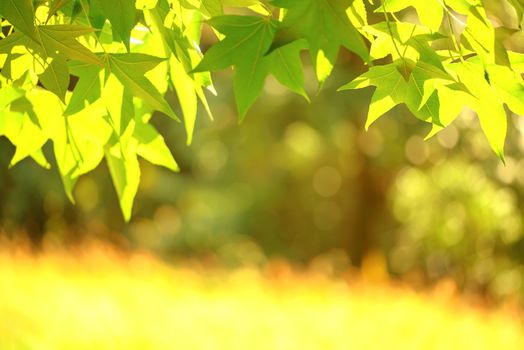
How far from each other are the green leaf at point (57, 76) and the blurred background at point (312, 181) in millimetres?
7668

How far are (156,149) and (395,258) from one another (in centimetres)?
1223

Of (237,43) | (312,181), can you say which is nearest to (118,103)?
(237,43)

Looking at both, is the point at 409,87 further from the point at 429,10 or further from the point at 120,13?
the point at 120,13

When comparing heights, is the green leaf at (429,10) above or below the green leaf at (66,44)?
above

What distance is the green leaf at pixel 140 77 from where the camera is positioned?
1371mm

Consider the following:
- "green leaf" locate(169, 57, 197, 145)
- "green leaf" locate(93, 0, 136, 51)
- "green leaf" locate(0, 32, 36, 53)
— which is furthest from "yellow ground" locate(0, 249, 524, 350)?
"green leaf" locate(93, 0, 136, 51)

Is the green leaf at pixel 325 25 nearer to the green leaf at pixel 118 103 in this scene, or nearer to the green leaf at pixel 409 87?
the green leaf at pixel 409 87

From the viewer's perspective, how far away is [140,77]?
1.38 meters

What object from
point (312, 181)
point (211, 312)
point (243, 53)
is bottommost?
point (312, 181)

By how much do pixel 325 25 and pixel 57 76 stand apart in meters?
0.46

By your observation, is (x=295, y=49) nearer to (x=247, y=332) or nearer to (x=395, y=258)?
(x=247, y=332)

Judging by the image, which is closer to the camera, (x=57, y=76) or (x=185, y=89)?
(x=57, y=76)

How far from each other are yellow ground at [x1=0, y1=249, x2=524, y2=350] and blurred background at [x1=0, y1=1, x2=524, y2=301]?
8.20 ft

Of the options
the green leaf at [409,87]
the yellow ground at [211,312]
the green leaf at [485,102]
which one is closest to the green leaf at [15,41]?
the green leaf at [409,87]
